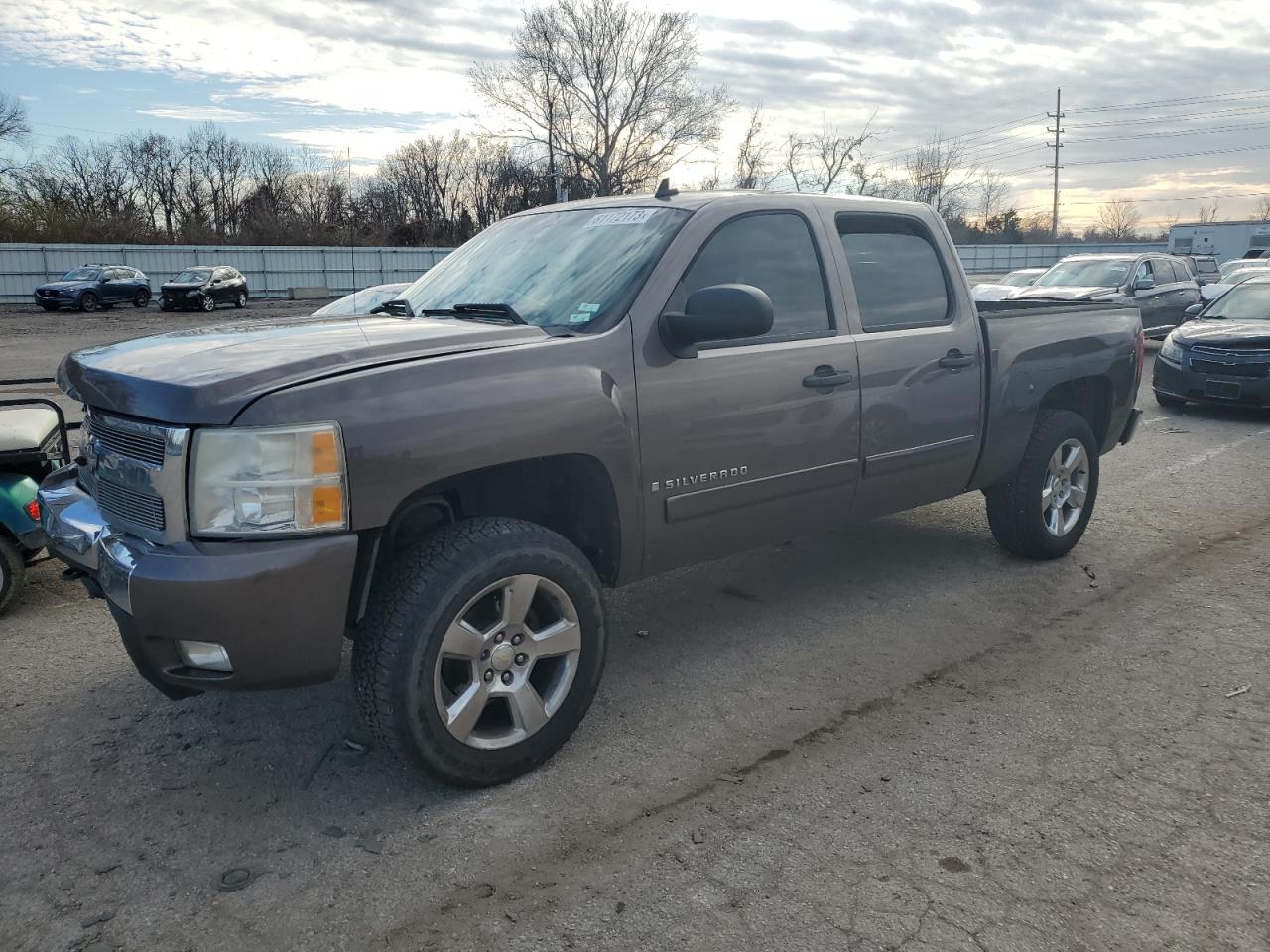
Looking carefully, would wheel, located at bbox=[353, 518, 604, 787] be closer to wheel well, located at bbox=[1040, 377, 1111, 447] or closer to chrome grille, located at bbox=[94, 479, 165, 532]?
chrome grille, located at bbox=[94, 479, 165, 532]

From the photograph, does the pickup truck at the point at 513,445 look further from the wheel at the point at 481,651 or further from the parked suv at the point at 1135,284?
the parked suv at the point at 1135,284

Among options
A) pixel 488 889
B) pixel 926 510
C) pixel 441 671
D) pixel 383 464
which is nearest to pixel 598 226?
pixel 383 464

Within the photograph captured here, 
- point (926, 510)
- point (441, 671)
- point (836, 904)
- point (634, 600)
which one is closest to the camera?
point (836, 904)

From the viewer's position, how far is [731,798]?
3.11 meters

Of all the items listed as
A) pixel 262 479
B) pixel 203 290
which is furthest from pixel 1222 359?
pixel 203 290

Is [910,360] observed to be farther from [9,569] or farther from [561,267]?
[9,569]

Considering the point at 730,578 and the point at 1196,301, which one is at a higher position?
the point at 1196,301

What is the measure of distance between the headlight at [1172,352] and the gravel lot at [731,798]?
709 centimetres

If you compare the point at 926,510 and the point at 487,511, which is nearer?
the point at 487,511

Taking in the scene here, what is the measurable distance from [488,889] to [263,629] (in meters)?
0.93

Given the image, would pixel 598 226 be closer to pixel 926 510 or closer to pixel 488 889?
pixel 488 889

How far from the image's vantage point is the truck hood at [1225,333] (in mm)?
10539

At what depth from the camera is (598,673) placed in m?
3.37

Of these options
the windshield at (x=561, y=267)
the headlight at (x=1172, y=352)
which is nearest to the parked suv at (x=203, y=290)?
the headlight at (x=1172, y=352)
